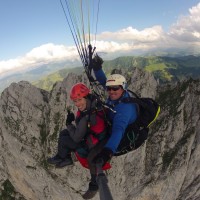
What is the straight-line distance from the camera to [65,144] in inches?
498

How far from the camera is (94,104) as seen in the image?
11.2 metres

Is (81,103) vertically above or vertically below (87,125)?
above

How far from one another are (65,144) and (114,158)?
46888 millimetres

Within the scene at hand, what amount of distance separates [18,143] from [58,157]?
49.9 meters

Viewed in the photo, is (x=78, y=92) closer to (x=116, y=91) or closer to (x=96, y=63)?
(x=116, y=91)

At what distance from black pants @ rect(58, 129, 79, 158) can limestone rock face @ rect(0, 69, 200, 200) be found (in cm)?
4487

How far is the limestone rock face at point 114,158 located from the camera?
54.8m

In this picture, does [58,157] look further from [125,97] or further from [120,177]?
[120,177]

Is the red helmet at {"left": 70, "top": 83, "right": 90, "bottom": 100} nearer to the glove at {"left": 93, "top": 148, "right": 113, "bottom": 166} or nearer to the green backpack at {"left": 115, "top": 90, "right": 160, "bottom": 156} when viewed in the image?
the green backpack at {"left": 115, "top": 90, "right": 160, "bottom": 156}

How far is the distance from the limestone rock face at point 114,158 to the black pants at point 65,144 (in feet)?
147

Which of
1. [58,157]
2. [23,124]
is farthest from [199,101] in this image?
[58,157]

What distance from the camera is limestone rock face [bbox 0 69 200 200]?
180 feet

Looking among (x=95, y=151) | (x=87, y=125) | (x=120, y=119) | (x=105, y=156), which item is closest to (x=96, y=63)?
(x=87, y=125)

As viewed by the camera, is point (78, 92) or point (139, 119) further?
point (139, 119)
